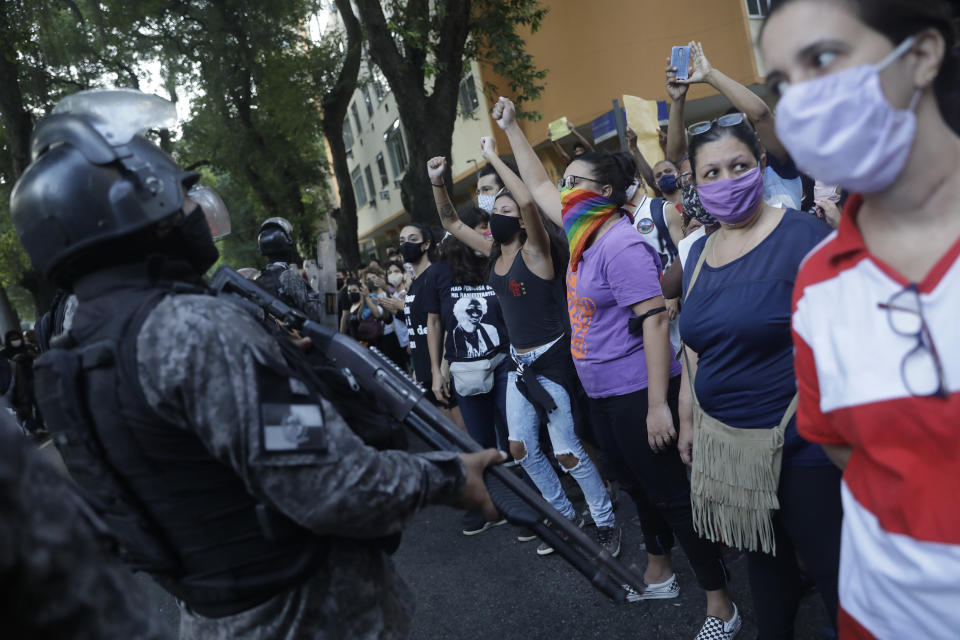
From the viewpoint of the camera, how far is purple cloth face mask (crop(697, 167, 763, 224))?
226 cm

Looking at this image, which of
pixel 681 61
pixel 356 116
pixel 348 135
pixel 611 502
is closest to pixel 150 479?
pixel 681 61

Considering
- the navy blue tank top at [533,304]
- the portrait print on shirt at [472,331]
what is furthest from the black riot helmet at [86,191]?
the portrait print on shirt at [472,331]

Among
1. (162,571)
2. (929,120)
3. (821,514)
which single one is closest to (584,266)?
(821,514)

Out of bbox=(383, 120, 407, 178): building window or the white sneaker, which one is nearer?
the white sneaker

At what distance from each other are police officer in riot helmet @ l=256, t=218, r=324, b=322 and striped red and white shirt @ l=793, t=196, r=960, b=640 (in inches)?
85.4

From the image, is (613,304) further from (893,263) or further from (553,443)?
(893,263)

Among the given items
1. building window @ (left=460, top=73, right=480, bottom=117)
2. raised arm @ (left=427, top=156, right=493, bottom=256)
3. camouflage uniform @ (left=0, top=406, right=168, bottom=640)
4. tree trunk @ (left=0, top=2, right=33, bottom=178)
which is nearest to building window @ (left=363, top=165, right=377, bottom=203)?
building window @ (left=460, top=73, right=480, bottom=117)

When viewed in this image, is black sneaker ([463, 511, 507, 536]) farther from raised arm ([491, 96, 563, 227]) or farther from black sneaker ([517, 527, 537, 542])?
raised arm ([491, 96, 563, 227])

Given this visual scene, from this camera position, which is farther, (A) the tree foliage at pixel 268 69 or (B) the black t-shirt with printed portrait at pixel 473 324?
(A) the tree foliage at pixel 268 69

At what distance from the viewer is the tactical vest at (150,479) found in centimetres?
139

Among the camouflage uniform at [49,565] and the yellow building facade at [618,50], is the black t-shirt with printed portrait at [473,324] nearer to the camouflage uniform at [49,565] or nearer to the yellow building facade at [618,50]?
the camouflage uniform at [49,565]

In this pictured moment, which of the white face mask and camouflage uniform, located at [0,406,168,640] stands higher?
the white face mask

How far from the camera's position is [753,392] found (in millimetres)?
2170

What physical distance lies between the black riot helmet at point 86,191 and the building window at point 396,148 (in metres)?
23.9
